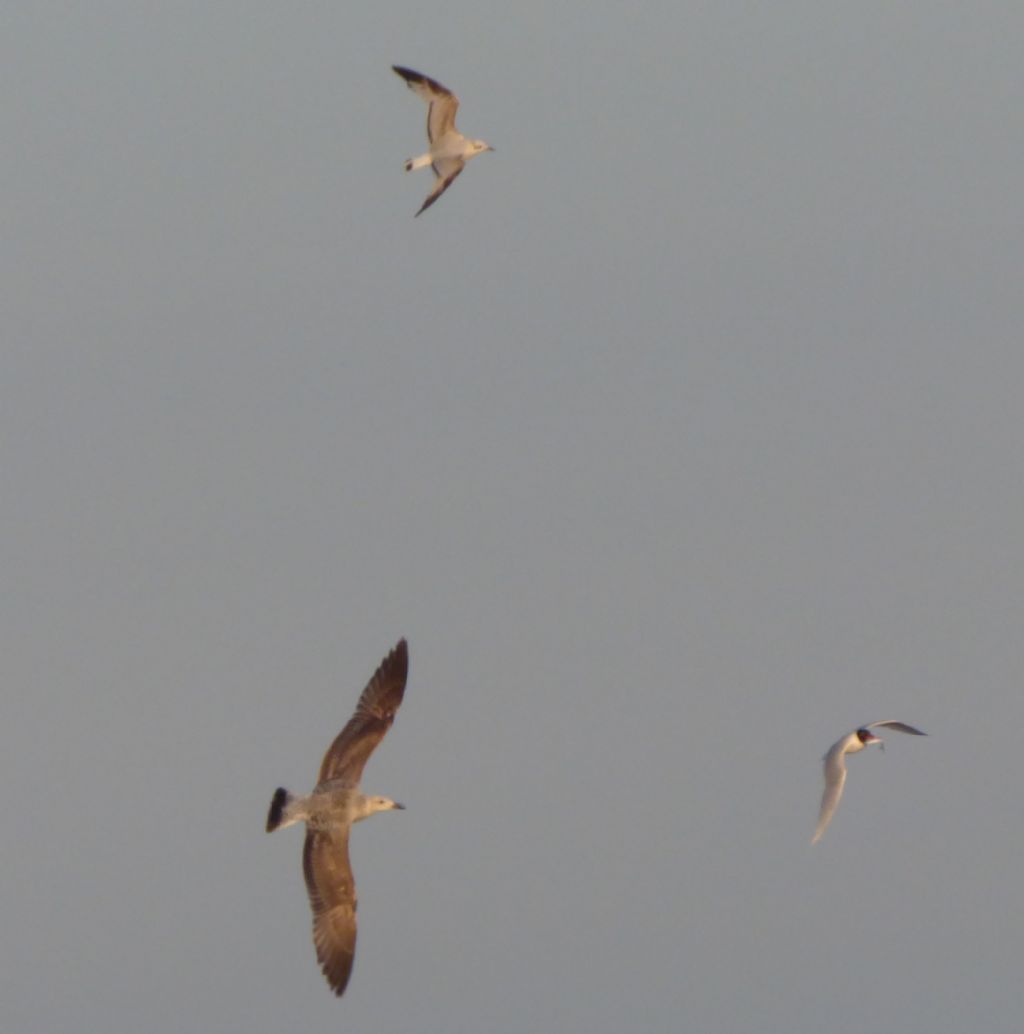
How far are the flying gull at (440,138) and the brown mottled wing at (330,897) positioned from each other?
18.0 m

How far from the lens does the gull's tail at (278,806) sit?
42250mm

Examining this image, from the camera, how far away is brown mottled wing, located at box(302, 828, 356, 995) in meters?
42.8

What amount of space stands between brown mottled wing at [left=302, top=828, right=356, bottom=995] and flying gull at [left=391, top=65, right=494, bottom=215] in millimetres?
17994

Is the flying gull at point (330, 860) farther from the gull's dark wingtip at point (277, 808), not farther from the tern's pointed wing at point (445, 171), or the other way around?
the tern's pointed wing at point (445, 171)

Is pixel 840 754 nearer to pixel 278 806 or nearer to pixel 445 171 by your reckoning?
pixel 278 806

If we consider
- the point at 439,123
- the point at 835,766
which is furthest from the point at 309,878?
the point at 439,123

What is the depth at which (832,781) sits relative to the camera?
147 ft

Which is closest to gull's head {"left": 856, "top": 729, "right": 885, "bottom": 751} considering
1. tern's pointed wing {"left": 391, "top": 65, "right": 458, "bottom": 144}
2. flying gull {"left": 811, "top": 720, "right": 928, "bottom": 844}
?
flying gull {"left": 811, "top": 720, "right": 928, "bottom": 844}

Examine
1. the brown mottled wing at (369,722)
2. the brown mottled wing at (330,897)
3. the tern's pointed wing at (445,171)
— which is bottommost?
the brown mottled wing at (330,897)

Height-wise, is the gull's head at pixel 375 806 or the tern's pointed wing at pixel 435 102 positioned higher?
the tern's pointed wing at pixel 435 102

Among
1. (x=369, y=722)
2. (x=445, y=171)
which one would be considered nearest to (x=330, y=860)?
(x=369, y=722)

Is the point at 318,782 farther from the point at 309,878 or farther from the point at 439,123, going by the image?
the point at 439,123

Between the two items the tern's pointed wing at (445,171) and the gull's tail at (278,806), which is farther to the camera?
the tern's pointed wing at (445,171)

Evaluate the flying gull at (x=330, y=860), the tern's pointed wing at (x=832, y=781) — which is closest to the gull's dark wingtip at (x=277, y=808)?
the flying gull at (x=330, y=860)
